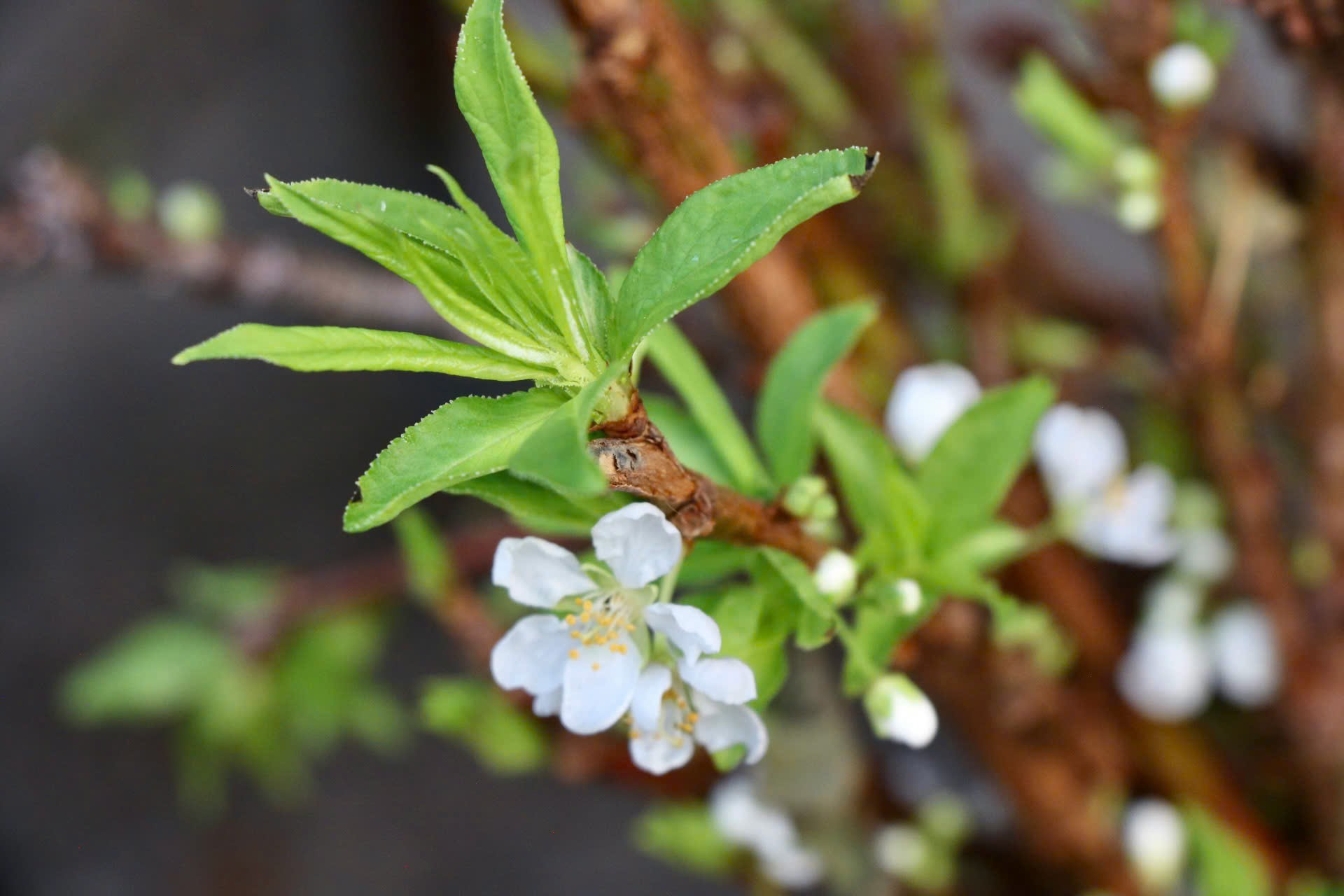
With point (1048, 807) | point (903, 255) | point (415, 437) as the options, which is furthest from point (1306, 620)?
point (415, 437)

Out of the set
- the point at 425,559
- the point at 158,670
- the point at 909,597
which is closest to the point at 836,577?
the point at 909,597

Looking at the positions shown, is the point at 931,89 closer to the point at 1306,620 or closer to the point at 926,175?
the point at 926,175

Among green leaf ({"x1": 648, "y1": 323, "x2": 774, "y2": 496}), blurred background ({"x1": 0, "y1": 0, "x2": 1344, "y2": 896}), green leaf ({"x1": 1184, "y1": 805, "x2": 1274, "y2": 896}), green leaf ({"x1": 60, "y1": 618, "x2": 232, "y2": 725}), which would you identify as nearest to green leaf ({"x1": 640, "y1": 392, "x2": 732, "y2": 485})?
green leaf ({"x1": 648, "y1": 323, "x2": 774, "y2": 496})

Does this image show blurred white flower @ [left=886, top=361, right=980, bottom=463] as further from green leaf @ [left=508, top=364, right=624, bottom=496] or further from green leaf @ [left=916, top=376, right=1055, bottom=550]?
green leaf @ [left=508, top=364, right=624, bottom=496]

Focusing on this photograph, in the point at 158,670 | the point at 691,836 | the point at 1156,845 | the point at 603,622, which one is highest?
the point at 603,622

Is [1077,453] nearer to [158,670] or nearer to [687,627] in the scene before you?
[687,627]
